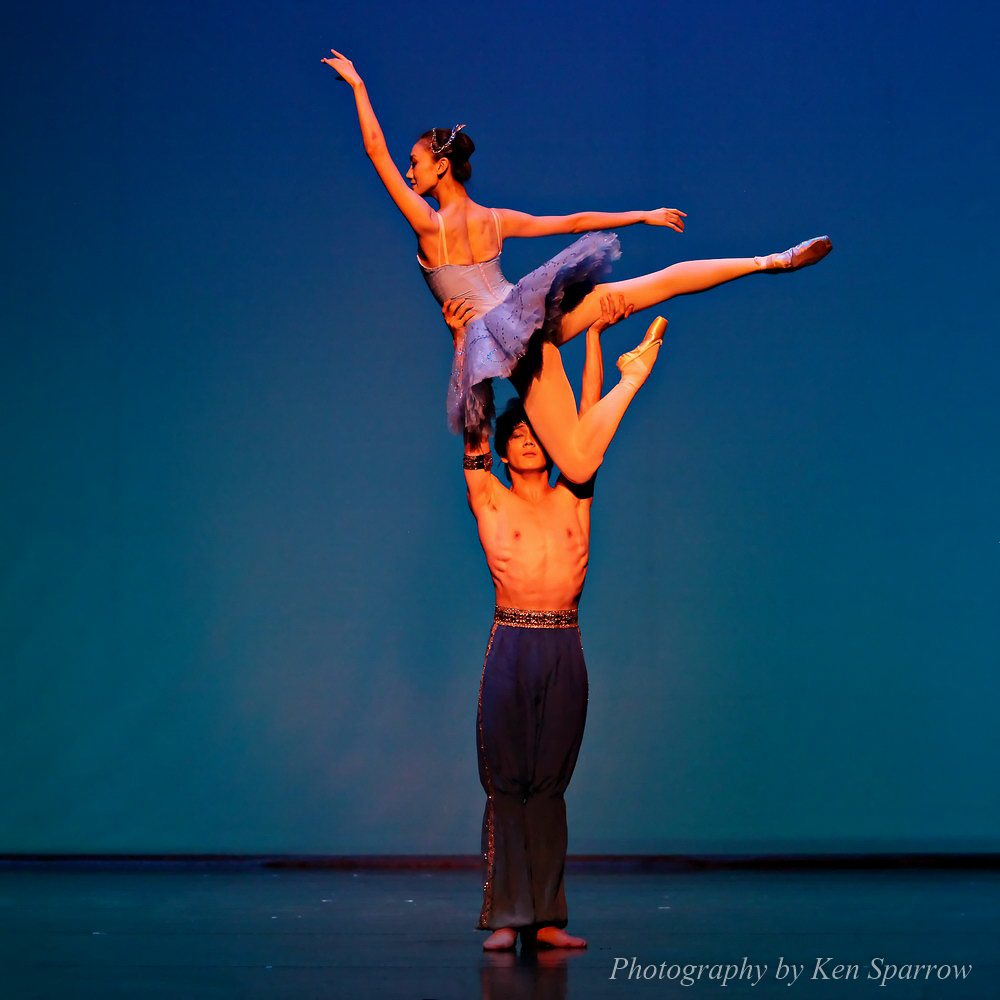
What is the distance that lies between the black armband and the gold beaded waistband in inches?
15.5

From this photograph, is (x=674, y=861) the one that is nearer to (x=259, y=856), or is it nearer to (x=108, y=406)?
(x=259, y=856)

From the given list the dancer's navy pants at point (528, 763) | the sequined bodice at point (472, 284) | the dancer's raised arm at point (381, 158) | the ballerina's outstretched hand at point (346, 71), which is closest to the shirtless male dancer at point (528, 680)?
the dancer's navy pants at point (528, 763)

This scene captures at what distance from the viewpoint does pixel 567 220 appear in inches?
168

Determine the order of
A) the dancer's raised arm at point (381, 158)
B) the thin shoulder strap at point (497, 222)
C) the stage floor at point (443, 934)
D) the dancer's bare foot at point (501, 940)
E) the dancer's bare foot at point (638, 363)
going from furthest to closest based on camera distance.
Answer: the thin shoulder strap at point (497, 222), the dancer's bare foot at point (638, 363), the dancer's raised arm at point (381, 158), the dancer's bare foot at point (501, 940), the stage floor at point (443, 934)

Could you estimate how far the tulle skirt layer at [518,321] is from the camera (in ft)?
12.6

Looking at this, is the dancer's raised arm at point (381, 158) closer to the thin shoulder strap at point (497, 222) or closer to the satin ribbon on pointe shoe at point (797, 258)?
the thin shoulder strap at point (497, 222)

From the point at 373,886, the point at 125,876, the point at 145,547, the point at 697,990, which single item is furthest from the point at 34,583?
the point at 697,990

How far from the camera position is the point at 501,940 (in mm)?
3680

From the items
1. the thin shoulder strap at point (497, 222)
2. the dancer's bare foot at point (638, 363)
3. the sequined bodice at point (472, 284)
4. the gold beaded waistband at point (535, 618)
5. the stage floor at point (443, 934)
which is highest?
the thin shoulder strap at point (497, 222)

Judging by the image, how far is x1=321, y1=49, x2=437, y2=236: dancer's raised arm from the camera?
150 inches

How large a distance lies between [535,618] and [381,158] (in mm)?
1282

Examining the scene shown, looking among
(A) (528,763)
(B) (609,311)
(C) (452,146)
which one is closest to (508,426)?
(B) (609,311)

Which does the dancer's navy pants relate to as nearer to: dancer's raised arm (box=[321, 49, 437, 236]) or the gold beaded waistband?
the gold beaded waistband

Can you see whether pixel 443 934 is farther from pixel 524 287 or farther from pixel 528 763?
pixel 524 287
